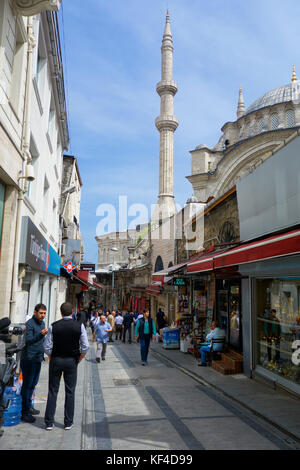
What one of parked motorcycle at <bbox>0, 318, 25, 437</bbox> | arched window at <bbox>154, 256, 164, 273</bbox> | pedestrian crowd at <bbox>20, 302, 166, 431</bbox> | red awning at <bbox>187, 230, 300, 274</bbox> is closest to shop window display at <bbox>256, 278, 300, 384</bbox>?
red awning at <bbox>187, 230, 300, 274</bbox>

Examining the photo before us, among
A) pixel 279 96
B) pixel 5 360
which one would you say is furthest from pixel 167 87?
pixel 5 360

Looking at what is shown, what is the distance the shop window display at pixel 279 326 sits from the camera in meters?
7.14

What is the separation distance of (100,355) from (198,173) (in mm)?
27295

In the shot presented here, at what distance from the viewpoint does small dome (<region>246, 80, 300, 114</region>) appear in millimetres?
33719

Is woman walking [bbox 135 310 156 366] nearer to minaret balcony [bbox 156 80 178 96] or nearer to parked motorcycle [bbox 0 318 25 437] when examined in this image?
parked motorcycle [bbox 0 318 25 437]

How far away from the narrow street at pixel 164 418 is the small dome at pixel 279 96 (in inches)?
1249

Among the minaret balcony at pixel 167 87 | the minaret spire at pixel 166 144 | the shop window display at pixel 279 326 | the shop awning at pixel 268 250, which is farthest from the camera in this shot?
the minaret balcony at pixel 167 87

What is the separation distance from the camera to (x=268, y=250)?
5.36 meters

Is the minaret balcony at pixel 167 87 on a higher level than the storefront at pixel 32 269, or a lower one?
higher

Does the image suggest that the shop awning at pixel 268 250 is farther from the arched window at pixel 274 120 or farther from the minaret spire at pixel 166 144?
the minaret spire at pixel 166 144

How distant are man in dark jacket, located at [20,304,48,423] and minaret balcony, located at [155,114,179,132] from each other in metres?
38.5

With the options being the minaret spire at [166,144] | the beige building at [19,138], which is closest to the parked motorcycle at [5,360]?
the beige building at [19,138]

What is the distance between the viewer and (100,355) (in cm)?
1110
